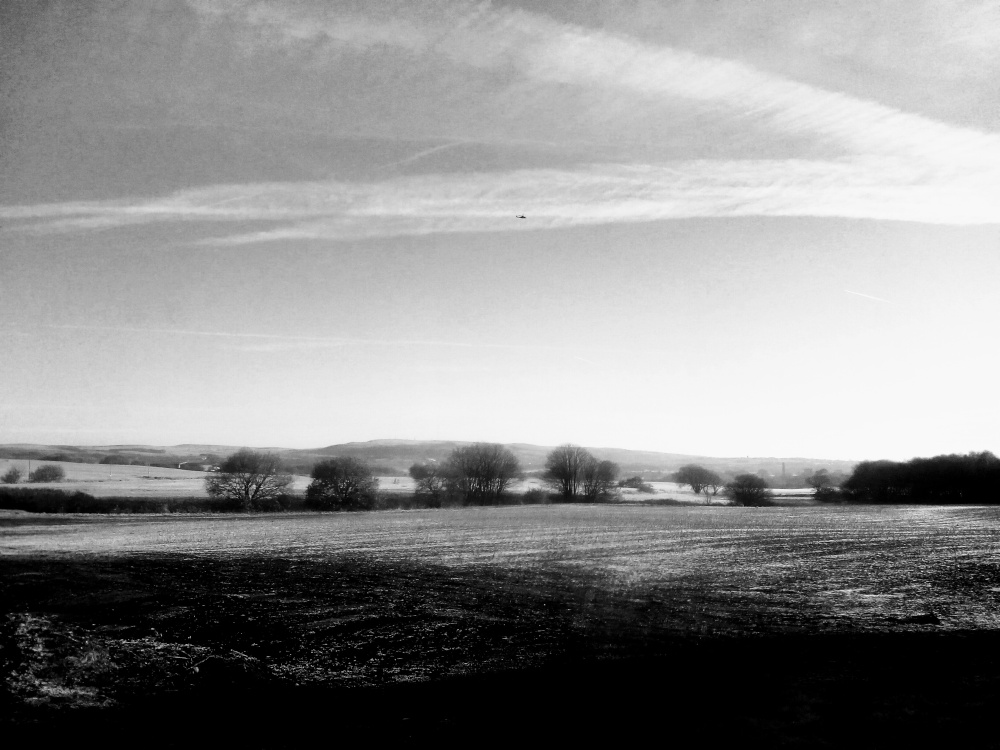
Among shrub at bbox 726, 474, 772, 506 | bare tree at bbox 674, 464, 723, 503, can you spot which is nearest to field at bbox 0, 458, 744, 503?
bare tree at bbox 674, 464, 723, 503

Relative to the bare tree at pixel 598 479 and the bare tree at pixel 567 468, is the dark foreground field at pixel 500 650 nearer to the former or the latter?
the bare tree at pixel 598 479

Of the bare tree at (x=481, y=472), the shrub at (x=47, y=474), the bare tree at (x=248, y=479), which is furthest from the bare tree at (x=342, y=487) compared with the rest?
the shrub at (x=47, y=474)

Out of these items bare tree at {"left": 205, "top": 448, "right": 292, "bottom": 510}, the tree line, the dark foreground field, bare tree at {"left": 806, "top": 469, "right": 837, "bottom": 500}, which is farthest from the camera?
bare tree at {"left": 806, "top": 469, "right": 837, "bottom": 500}

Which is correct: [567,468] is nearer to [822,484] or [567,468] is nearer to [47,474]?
[822,484]

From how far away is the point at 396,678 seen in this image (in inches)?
438

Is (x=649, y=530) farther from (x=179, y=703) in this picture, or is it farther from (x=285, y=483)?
(x=285, y=483)

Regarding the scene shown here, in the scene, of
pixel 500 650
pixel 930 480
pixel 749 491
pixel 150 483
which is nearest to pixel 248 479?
pixel 150 483

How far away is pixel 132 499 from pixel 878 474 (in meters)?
109

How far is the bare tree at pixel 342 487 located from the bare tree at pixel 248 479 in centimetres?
468

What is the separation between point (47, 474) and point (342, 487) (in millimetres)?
59459

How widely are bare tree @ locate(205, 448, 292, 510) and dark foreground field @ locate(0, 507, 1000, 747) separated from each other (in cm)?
6267

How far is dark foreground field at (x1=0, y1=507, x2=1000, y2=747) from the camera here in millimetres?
8906

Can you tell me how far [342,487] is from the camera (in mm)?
90750

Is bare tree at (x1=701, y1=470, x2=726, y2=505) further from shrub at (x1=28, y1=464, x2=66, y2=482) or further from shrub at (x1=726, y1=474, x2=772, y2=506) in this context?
shrub at (x1=28, y1=464, x2=66, y2=482)
